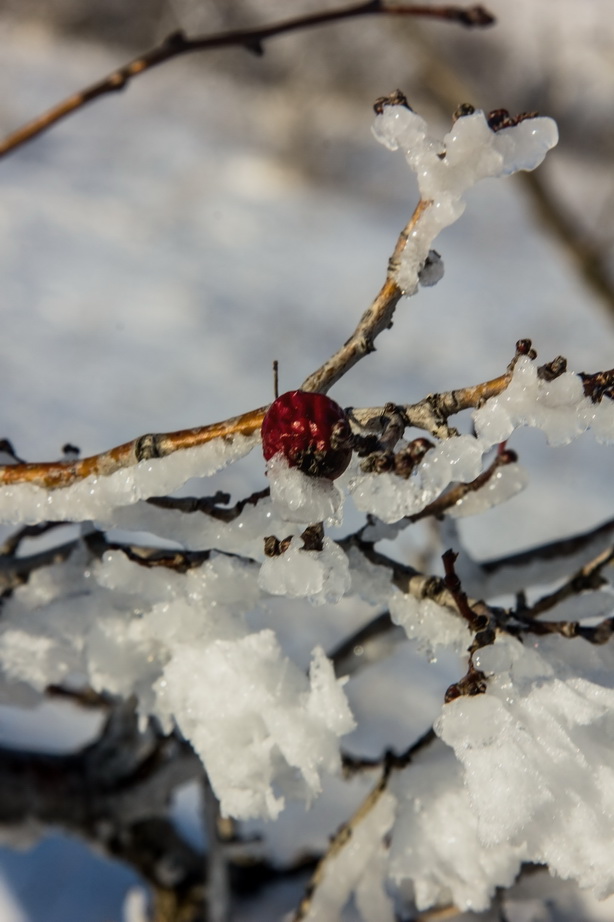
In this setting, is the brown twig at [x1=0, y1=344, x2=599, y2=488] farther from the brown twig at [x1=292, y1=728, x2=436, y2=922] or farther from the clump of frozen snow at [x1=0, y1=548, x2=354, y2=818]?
the brown twig at [x1=292, y1=728, x2=436, y2=922]

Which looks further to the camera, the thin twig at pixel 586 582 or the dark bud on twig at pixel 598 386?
the thin twig at pixel 586 582

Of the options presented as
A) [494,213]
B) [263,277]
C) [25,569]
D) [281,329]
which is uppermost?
[494,213]

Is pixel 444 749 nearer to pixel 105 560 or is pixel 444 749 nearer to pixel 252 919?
pixel 105 560

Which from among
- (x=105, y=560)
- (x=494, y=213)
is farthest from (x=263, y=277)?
(x=105, y=560)

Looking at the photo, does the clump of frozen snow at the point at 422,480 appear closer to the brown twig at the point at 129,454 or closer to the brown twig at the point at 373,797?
the brown twig at the point at 129,454

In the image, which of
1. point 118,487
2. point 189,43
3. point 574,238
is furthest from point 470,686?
point 574,238

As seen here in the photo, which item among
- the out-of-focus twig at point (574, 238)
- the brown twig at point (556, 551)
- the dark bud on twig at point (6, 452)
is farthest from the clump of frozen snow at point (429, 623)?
the out-of-focus twig at point (574, 238)

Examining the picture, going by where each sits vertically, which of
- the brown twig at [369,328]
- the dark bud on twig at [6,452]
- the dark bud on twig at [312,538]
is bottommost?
the dark bud on twig at [312,538]
